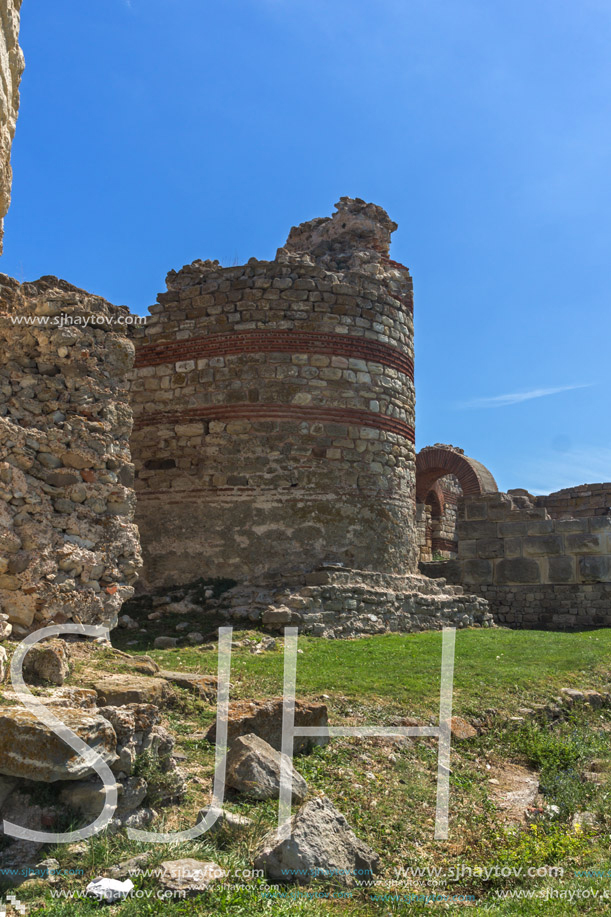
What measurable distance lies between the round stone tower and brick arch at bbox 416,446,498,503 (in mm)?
8706

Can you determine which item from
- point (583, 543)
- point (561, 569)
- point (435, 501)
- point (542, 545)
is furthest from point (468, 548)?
point (435, 501)

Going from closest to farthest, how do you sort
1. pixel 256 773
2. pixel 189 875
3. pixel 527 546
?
1. pixel 189 875
2. pixel 256 773
3. pixel 527 546

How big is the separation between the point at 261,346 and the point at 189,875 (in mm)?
8149

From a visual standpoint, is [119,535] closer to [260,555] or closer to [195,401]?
[260,555]

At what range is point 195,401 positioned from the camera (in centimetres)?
1066

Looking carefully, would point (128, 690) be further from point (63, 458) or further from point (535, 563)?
point (535, 563)

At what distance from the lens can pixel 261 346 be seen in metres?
10.6

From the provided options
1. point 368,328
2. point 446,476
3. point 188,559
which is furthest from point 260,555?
point 446,476

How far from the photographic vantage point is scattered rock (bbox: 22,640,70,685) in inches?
160

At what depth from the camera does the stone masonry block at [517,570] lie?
518 inches

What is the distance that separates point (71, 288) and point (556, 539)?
9420mm

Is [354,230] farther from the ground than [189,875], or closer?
farther from the ground

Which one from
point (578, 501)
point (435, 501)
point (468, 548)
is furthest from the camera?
point (435, 501)

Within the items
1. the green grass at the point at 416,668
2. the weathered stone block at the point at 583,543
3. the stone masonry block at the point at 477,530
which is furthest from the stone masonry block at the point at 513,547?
the green grass at the point at 416,668
